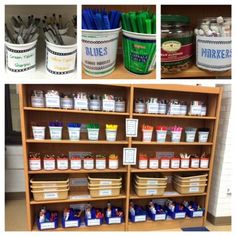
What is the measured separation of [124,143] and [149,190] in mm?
464

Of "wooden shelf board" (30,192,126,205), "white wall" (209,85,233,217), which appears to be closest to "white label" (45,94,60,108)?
"wooden shelf board" (30,192,126,205)

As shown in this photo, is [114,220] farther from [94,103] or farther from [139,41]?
[139,41]

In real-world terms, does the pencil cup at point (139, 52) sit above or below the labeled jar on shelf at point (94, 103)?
above

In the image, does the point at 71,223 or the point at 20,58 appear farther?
the point at 71,223

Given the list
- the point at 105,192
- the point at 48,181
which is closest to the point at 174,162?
the point at 105,192

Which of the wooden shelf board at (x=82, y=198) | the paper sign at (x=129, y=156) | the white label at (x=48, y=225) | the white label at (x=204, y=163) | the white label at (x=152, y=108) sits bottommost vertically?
the white label at (x=48, y=225)

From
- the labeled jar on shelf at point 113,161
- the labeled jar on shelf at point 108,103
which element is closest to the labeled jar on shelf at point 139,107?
the labeled jar on shelf at point 108,103

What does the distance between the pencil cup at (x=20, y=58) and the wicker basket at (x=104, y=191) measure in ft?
3.90

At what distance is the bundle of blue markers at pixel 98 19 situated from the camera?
0.85 metres

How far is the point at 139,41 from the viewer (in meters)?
0.90

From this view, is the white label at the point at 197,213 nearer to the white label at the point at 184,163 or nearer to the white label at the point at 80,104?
the white label at the point at 184,163

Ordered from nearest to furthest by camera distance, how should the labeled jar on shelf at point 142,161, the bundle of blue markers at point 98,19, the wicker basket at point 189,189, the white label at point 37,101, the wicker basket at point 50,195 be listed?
the bundle of blue markers at point 98,19
the white label at point 37,101
the wicker basket at point 50,195
the labeled jar on shelf at point 142,161
the wicker basket at point 189,189

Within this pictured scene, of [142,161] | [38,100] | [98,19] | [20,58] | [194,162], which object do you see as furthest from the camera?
[194,162]
